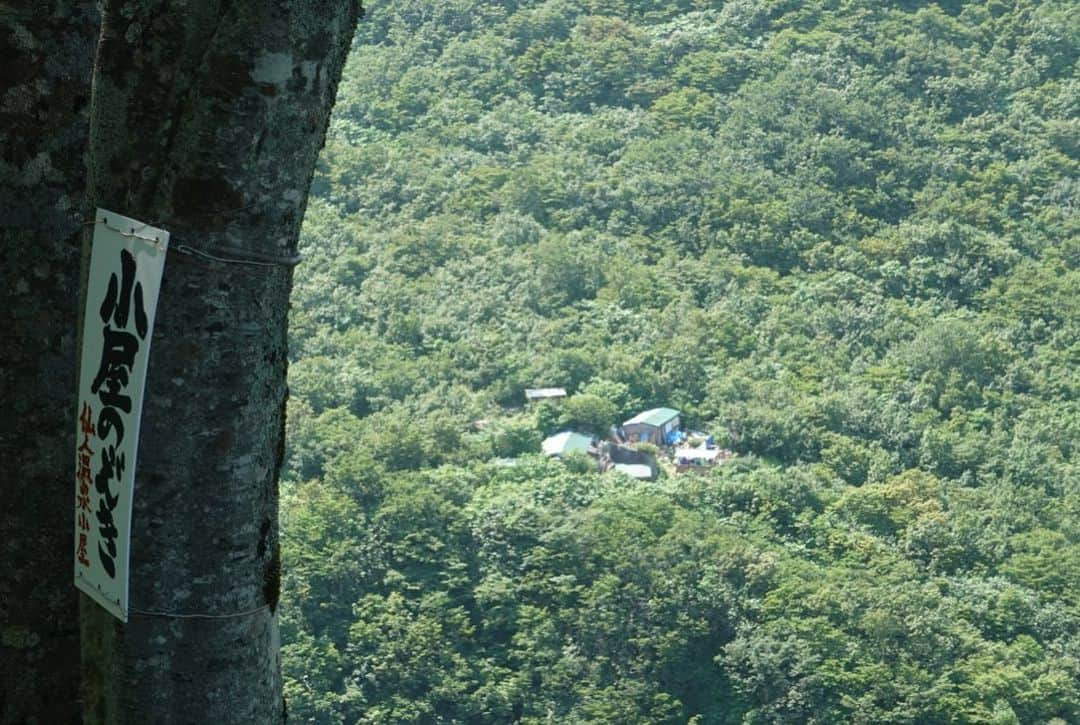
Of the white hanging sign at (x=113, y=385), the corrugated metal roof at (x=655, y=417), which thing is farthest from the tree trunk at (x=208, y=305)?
the corrugated metal roof at (x=655, y=417)

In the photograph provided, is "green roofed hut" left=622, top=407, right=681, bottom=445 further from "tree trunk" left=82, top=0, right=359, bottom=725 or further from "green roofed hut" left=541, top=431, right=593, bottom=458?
"tree trunk" left=82, top=0, right=359, bottom=725

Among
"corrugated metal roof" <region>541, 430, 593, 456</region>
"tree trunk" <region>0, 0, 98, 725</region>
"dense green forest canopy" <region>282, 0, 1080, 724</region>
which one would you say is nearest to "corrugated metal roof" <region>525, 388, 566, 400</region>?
"dense green forest canopy" <region>282, 0, 1080, 724</region>

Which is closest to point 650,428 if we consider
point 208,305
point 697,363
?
point 697,363

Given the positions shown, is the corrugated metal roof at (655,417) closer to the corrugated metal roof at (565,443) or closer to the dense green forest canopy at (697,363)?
the dense green forest canopy at (697,363)

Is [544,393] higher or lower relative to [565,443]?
higher

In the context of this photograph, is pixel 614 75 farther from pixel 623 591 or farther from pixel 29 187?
pixel 29 187

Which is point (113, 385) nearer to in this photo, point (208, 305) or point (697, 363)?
point (208, 305)
